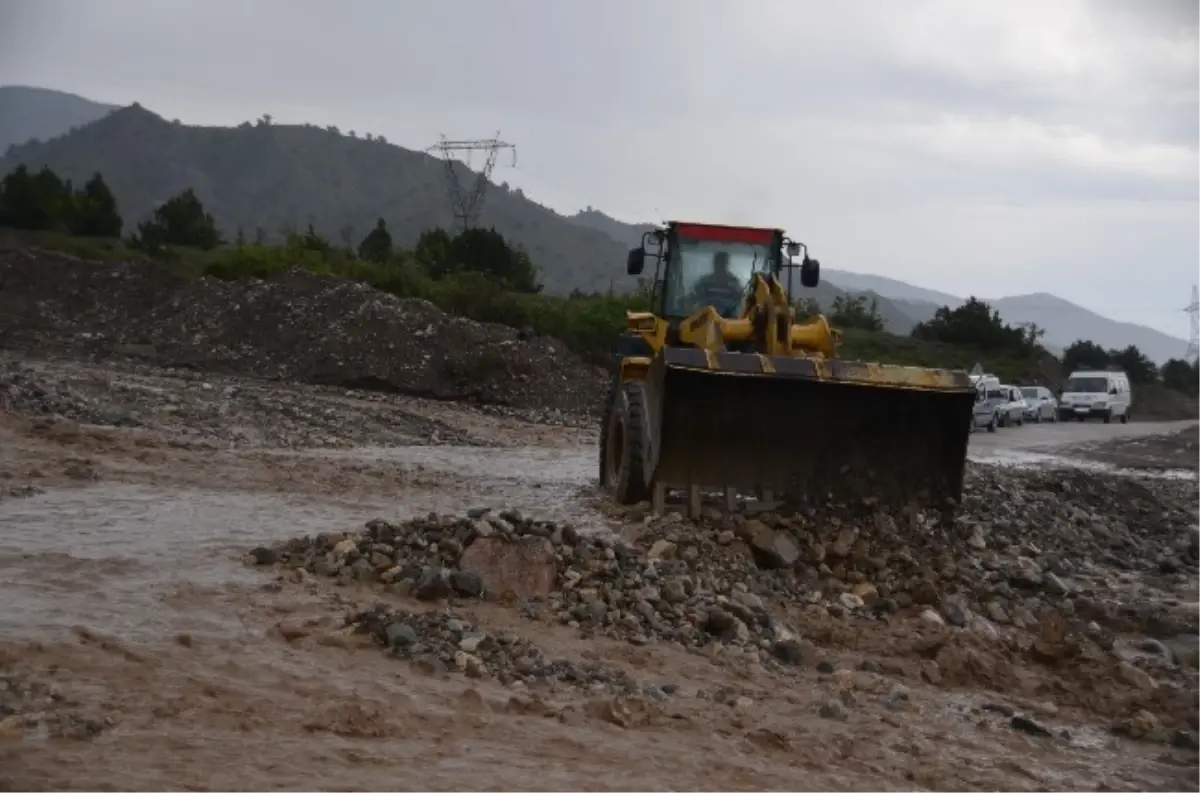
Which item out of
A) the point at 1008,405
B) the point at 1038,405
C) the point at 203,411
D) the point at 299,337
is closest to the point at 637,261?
the point at 203,411

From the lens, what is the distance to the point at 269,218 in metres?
146

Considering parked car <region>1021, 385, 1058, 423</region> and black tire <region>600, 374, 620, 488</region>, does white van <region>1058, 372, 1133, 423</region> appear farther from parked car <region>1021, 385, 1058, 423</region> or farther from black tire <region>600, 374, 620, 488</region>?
black tire <region>600, 374, 620, 488</region>

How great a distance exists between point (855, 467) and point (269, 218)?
469 feet

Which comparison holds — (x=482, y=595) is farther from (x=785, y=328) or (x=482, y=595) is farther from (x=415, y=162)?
(x=415, y=162)

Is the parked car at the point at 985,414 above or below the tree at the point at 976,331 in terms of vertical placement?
below

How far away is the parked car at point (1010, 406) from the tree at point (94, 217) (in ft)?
112

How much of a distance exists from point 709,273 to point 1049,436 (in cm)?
2318

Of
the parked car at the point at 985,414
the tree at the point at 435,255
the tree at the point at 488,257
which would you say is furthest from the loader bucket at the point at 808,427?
the tree at the point at 488,257

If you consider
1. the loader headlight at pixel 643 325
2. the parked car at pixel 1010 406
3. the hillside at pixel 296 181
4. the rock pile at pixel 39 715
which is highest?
the hillside at pixel 296 181

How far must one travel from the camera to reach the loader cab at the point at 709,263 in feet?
41.8

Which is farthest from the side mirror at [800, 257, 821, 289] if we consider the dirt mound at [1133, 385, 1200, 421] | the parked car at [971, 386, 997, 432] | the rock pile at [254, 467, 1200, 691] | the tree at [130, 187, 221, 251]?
the dirt mound at [1133, 385, 1200, 421]

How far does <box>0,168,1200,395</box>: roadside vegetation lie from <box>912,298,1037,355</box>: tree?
58 mm

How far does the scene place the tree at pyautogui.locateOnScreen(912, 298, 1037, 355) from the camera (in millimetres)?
60594

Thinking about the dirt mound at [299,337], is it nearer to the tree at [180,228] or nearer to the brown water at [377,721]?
the brown water at [377,721]
